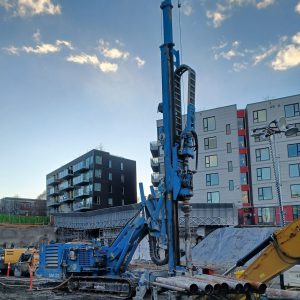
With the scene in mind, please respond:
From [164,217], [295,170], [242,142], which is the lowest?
[164,217]

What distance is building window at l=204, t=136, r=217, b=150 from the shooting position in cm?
6131

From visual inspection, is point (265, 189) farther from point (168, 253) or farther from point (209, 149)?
point (168, 253)

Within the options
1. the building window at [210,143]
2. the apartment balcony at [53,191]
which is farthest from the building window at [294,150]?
the apartment balcony at [53,191]

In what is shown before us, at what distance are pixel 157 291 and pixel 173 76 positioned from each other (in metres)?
8.54

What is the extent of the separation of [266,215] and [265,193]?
2.85 m

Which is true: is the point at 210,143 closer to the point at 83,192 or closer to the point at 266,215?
the point at 266,215

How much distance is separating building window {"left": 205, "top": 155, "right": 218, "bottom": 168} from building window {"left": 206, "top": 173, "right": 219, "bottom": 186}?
1301 millimetres

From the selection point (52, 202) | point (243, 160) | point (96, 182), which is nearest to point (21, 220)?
point (96, 182)

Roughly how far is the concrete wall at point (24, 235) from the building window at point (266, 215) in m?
31.4

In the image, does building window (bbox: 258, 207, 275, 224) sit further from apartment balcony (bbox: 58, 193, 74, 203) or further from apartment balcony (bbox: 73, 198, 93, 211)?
apartment balcony (bbox: 58, 193, 74, 203)

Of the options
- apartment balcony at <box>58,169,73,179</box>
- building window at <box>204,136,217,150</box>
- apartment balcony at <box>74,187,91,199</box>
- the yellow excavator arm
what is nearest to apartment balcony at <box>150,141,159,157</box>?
building window at <box>204,136,217,150</box>

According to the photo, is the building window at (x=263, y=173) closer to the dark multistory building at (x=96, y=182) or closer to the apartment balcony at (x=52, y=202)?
the dark multistory building at (x=96, y=182)

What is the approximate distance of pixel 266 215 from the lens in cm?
5694

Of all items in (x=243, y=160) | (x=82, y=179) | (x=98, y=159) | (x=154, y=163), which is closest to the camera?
(x=243, y=160)
